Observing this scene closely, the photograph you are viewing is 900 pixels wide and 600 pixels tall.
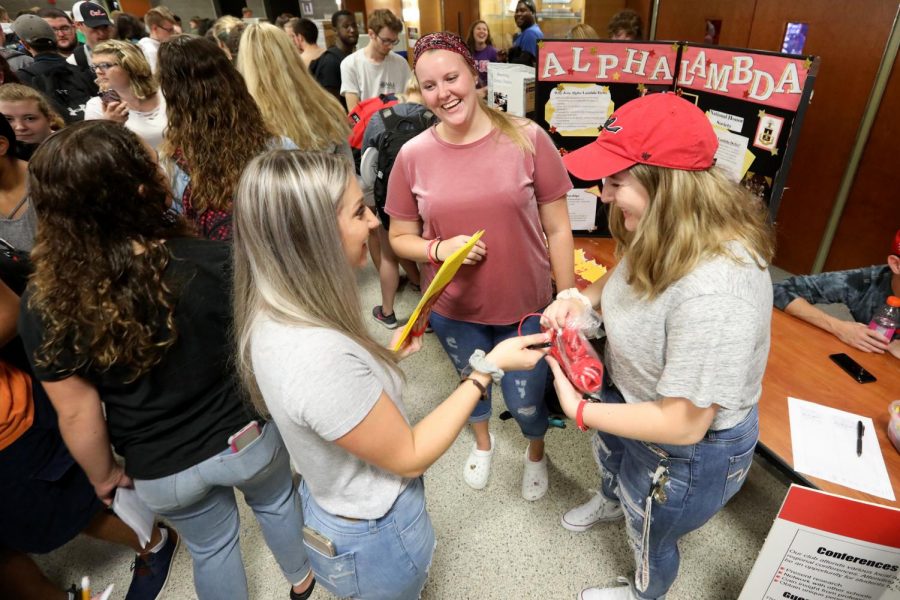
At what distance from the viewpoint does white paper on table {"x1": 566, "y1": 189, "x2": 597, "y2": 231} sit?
8.70ft

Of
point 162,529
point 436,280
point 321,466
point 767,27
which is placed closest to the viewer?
point 321,466

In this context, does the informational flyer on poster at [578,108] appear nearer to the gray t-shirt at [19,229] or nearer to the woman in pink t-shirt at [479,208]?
the woman in pink t-shirt at [479,208]

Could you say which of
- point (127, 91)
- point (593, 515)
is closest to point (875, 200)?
point (593, 515)

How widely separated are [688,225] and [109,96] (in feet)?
9.74

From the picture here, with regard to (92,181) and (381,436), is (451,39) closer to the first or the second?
(92,181)

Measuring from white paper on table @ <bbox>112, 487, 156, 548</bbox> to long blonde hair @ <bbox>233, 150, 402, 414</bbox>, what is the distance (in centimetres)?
84

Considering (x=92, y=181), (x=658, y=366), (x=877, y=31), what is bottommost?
(x=658, y=366)

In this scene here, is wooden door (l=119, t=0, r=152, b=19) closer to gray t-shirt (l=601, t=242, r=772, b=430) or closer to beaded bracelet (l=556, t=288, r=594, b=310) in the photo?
beaded bracelet (l=556, t=288, r=594, b=310)

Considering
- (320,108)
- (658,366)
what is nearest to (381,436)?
(658,366)

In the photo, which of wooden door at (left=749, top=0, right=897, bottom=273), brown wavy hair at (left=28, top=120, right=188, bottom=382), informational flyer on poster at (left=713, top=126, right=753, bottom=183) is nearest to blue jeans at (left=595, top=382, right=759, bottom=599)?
brown wavy hair at (left=28, top=120, right=188, bottom=382)

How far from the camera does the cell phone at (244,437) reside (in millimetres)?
1345

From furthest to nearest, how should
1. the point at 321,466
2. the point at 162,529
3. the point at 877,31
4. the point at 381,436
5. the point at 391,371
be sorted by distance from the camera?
1. the point at 877,31
2. the point at 162,529
3. the point at 391,371
4. the point at 321,466
5. the point at 381,436

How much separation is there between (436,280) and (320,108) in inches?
69.7

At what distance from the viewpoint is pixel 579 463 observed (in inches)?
92.7
